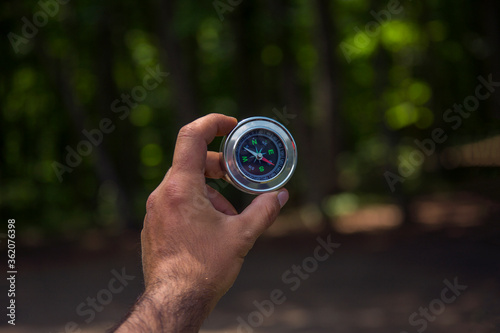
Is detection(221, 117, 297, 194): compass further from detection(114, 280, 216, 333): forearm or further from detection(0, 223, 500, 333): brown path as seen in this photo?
detection(0, 223, 500, 333): brown path

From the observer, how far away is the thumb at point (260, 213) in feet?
8.38

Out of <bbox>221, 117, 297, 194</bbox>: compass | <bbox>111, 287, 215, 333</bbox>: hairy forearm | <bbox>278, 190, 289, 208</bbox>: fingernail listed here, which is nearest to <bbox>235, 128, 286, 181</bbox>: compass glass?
<bbox>221, 117, 297, 194</bbox>: compass

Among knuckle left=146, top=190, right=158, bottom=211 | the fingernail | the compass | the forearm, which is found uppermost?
the compass

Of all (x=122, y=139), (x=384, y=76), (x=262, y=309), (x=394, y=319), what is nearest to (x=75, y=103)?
(x=122, y=139)

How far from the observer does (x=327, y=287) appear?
404 inches

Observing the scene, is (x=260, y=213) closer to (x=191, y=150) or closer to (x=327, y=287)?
(x=191, y=150)

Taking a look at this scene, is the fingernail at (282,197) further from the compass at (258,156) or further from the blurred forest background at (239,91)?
the blurred forest background at (239,91)

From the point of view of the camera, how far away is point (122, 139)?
18234mm

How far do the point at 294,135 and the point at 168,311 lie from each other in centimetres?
1548

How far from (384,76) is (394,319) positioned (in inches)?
319

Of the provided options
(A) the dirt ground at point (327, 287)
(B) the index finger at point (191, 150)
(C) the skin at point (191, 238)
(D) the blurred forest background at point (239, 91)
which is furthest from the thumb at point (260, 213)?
(D) the blurred forest background at point (239, 91)

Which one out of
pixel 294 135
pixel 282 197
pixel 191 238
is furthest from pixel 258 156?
pixel 294 135

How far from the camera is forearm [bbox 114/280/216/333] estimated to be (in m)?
2.13

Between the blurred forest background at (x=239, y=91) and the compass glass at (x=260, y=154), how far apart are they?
10.9 m
